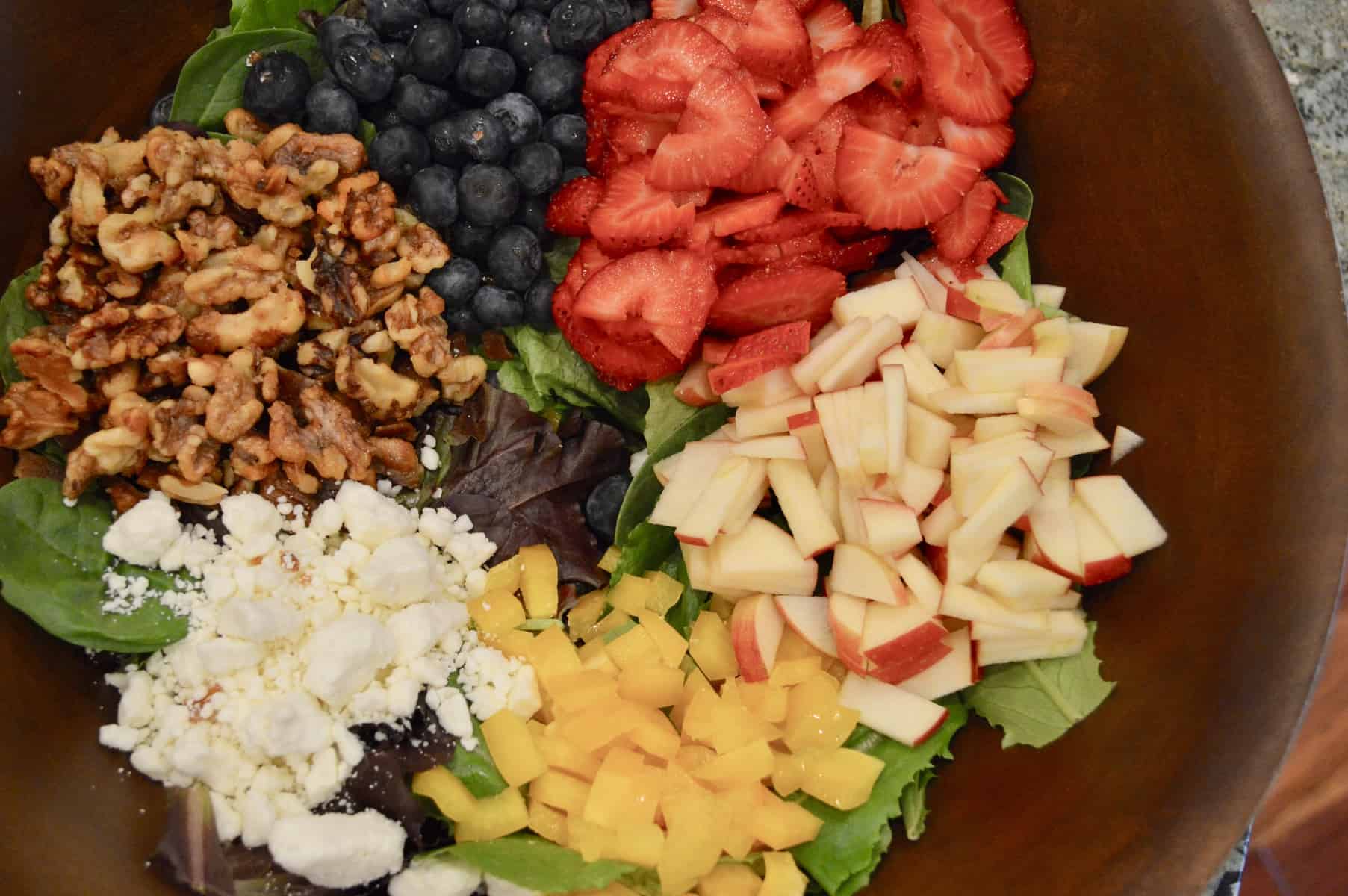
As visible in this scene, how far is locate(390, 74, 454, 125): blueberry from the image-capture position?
148 cm

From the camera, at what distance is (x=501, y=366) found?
5.29 ft

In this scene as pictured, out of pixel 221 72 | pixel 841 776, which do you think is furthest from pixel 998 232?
pixel 221 72

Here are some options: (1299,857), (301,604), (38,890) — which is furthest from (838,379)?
(1299,857)

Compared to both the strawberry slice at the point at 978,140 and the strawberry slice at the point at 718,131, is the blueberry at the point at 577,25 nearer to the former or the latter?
the strawberry slice at the point at 718,131

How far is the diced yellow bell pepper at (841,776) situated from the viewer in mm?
1314

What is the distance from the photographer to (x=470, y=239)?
1.54 m

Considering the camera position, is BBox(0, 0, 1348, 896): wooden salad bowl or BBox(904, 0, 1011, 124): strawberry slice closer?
BBox(0, 0, 1348, 896): wooden salad bowl

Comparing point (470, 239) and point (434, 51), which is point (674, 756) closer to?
point (470, 239)

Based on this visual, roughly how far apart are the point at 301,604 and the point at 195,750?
0.22m

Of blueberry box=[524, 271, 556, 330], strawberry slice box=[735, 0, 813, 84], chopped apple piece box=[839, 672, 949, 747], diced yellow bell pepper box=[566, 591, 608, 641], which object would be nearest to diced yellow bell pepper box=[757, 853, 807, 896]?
chopped apple piece box=[839, 672, 949, 747]

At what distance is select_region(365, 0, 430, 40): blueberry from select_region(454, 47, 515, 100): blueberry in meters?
0.09

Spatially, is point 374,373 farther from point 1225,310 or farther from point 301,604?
point 1225,310

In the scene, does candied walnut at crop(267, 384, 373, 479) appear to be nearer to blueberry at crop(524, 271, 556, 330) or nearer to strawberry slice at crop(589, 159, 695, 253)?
blueberry at crop(524, 271, 556, 330)

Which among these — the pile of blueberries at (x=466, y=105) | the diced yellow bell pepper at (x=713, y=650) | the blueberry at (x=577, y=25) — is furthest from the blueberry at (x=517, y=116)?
the diced yellow bell pepper at (x=713, y=650)
